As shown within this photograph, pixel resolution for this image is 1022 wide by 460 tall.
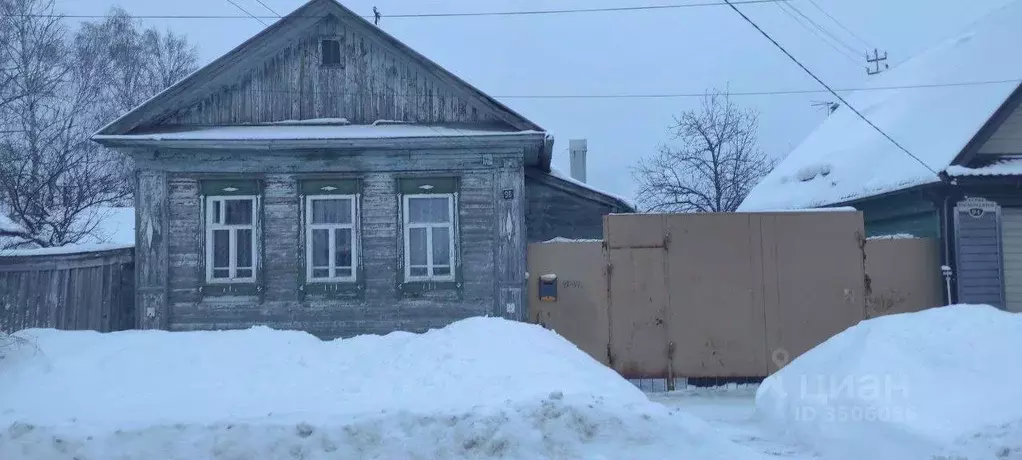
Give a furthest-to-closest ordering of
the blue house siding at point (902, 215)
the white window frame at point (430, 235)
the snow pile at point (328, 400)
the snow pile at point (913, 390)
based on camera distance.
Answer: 1. the blue house siding at point (902, 215)
2. the white window frame at point (430, 235)
3. the snow pile at point (913, 390)
4. the snow pile at point (328, 400)

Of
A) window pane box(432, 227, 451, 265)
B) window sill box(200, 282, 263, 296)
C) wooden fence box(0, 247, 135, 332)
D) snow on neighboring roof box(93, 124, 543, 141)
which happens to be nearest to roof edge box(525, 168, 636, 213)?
snow on neighboring roof box(93, 124, 543, 141)

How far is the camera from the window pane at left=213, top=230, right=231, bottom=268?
40.3ft

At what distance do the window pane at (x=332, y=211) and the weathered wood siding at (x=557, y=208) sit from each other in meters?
3.27

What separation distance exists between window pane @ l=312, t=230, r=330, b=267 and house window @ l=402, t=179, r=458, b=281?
1.22 m

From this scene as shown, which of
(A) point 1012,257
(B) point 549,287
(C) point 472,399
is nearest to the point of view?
(C) point 472,399

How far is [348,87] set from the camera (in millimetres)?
12703

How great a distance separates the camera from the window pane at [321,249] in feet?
40.4

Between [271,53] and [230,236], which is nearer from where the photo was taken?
[230,236]

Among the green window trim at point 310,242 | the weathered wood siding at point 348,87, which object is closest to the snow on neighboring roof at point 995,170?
the weathered wood siding at point 348,87

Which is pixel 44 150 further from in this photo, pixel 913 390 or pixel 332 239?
pixel 913 390

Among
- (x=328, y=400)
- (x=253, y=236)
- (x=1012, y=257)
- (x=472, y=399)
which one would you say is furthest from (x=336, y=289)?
(x=1012, y=257)

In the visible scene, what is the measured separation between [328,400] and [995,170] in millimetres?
11501

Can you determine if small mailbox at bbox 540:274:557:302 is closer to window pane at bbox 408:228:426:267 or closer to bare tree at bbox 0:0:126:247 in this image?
window pane at bbox 408:228:426:267

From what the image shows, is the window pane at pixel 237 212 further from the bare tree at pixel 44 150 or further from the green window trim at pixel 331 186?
the bare tree at pixel 44 150
